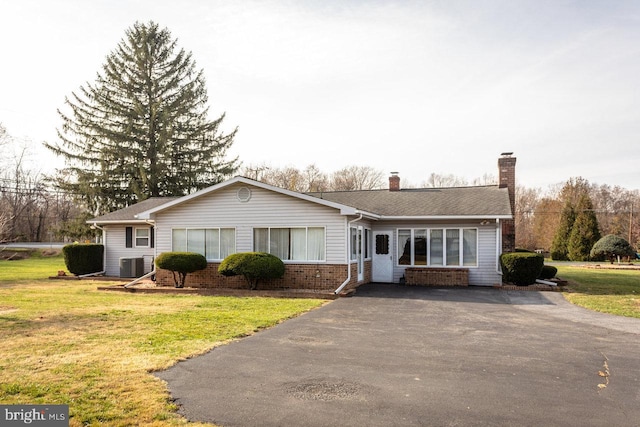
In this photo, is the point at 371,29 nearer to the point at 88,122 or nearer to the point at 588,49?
the point at 588,49

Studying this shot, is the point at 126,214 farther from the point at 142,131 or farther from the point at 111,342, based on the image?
the point at 111,342

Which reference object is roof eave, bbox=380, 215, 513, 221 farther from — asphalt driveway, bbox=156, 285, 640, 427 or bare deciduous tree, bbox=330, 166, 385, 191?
bare deciduous tree, bbox=330, 166, 385, 191

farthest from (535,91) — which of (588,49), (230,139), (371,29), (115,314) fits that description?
(230,139)

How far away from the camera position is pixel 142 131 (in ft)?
114

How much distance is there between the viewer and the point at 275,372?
20.1 ft

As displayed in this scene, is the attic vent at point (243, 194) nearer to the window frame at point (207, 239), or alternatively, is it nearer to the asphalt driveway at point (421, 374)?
the window frame at point (207, 239)

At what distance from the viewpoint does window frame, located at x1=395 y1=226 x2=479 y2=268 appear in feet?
57.3

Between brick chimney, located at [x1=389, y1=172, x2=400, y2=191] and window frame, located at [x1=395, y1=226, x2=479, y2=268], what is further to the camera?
brick chimney, located at [x1=389, y1=172, x2=400, y2=191]

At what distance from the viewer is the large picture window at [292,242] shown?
15680 millimetres

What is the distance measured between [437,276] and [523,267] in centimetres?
293

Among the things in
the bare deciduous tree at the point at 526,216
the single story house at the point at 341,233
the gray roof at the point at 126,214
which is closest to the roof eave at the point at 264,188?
the single story house at the point at 341,233

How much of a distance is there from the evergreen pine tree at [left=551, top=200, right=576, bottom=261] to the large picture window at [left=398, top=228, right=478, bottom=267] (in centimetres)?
2462

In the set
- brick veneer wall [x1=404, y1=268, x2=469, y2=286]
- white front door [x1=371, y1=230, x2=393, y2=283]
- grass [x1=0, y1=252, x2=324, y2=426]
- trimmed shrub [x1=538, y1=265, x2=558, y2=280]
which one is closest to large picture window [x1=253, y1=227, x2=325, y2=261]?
grass [x1=0, y1=252, x2=324, y2=426]

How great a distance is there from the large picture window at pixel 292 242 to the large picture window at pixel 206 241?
996mm
